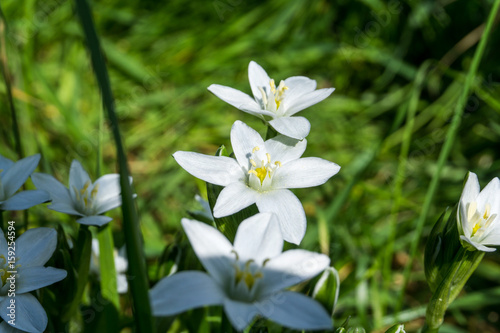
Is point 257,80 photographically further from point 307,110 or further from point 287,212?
point 307,110

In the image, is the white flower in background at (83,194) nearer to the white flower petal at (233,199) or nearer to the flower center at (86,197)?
the flower center at (86,197)

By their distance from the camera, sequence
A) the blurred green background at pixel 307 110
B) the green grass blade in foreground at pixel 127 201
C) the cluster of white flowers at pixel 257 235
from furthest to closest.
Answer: the blurred green background at pixel 307 110
the cluster of white flowers at pixel 257 235
the green grass blade in foreground at pixel 127 201

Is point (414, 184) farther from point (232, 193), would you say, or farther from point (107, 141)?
point (232, 193)

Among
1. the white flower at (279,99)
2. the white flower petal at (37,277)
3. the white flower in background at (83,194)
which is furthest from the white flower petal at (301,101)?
the white flower petal at (37,277)

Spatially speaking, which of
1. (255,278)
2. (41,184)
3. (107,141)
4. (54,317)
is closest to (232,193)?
(255,278)

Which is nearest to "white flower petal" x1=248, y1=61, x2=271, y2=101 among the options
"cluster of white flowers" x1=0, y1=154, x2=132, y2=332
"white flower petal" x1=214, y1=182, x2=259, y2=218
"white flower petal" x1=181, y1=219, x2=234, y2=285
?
"white flower petal" x1=214, y1=182, x2=259, y2=218

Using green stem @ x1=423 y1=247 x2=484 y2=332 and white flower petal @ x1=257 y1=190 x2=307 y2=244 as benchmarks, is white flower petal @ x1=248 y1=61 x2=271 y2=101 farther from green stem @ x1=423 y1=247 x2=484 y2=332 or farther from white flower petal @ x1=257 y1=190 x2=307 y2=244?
green stem @ x1=423 y1=247 x2=484 y2=332
